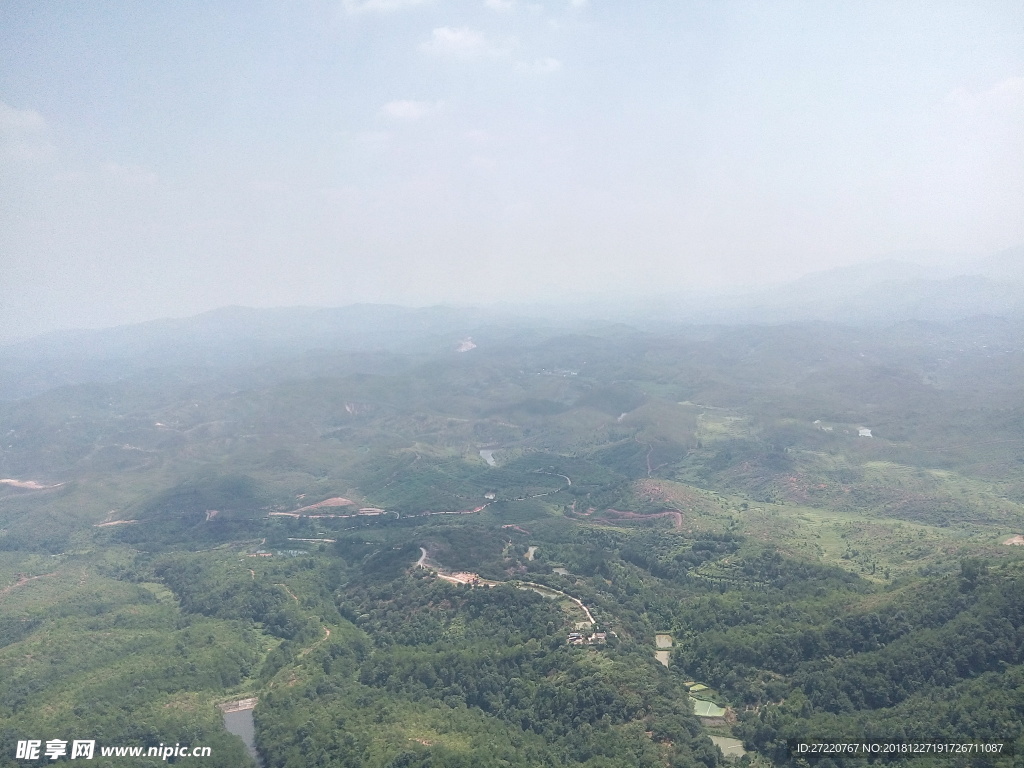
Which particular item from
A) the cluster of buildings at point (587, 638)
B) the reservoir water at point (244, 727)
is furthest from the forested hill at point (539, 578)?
the reservoir water at point (244, 727)

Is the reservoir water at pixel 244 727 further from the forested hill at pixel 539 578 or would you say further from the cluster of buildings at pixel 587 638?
the cluster of buildings at pixel 587 638

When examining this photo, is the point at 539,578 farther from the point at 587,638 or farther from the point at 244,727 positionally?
the point at 244,727

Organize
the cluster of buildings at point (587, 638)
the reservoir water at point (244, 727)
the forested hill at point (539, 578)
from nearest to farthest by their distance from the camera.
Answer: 1. the forested hill at point (539, 578)
2. the reservoir water at point (244, 727)
3. the cluster of buildings at point (587, 638)

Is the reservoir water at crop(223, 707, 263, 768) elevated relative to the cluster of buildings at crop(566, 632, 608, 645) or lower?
lower

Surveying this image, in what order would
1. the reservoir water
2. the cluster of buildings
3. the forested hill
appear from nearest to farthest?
the forested hill → the reservoir water → the cluster of buildings

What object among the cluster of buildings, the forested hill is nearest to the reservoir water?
the forested hill

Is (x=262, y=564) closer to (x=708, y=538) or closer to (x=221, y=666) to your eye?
(x=221, y=666)

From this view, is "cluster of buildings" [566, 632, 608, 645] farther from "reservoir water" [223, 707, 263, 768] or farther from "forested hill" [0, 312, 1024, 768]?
"reservoir water" [223, 707, 263, 768]

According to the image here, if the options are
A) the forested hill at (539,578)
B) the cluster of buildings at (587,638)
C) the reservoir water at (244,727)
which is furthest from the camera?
the cluster of buildings at (587,638)

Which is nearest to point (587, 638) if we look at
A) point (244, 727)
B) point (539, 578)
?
point (539, 578)

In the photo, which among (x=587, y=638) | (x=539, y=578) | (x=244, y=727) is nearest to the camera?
(x=244, y=727)

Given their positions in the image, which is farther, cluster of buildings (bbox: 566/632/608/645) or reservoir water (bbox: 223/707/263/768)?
cluster of buildings (bbox: 566/632/608/645)
